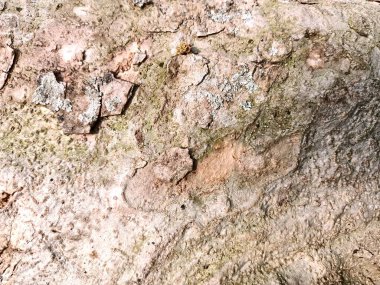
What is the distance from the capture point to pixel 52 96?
223 centimetres

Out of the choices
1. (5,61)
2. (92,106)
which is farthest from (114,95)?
(5,61)

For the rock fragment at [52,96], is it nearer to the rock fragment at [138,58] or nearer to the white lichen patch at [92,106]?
the white lichen patch at [92,106]

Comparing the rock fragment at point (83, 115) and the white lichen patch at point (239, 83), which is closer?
the rock fragment at point (83, 115)

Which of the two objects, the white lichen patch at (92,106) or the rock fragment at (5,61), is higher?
the rock fragment at (5,61)

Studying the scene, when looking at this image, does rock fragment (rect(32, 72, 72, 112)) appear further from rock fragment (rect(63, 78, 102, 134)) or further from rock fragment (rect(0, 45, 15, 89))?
rock fragment (rect(0, 45, 15, 89))

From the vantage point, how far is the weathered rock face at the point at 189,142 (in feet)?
7.20

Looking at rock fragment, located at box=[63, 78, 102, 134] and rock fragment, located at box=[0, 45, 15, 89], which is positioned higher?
rock fragment, located at box=[0, 45, 15, 89]

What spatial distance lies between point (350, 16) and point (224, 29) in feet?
2.10

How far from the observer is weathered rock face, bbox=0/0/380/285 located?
2193mm

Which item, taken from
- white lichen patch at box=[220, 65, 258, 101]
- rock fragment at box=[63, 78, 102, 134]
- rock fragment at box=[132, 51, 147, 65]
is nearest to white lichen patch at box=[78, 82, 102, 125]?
rock fragment at box=[63, 78, 102, 134]

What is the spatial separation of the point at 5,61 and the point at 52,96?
10.6 inches

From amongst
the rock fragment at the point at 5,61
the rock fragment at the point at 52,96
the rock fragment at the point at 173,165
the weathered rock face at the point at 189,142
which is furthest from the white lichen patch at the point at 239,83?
the rock fragment at the point at 5,61

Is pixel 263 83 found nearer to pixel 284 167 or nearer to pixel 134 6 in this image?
pixel 284 167

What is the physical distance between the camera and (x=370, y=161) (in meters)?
2.54
